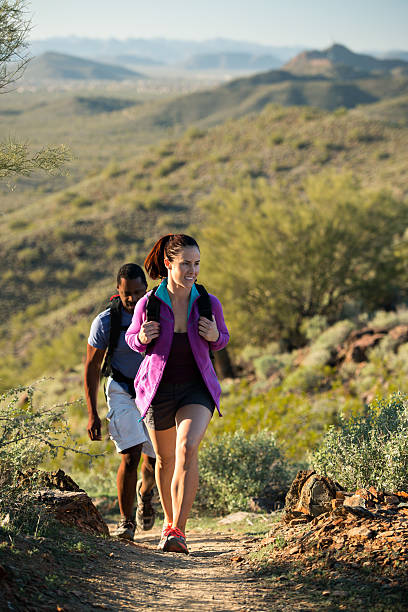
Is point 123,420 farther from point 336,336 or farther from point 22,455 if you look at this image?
point 336,336

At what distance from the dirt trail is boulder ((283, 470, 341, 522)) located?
509mm

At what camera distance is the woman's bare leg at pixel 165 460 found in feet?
13.9

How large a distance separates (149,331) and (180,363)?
0.30m

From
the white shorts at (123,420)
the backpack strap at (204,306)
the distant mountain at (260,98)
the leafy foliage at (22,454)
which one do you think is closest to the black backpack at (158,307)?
the backpack strap at (204,306)

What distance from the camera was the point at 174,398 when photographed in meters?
4.12

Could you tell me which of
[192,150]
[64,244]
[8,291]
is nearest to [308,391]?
[8,291]

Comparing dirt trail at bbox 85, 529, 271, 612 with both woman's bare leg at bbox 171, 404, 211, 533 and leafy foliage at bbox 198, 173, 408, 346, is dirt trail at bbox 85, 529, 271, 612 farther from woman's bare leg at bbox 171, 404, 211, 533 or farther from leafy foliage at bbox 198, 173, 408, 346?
leafy foliage at bbox 198, 173, 408, 346

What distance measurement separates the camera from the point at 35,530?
3672mm

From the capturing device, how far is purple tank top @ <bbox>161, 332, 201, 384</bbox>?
4059 millimetres

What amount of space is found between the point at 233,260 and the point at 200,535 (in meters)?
12.2

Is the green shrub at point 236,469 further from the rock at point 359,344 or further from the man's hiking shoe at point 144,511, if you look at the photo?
the rock at point 359,344

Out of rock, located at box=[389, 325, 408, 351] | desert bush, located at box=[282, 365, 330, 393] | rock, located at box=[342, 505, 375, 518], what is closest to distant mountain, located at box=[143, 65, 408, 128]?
rock, located at box=[389, 325, 408, 351]

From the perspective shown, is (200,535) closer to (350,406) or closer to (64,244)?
(350,406)

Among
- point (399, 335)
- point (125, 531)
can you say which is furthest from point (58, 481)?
point (399, 335)
